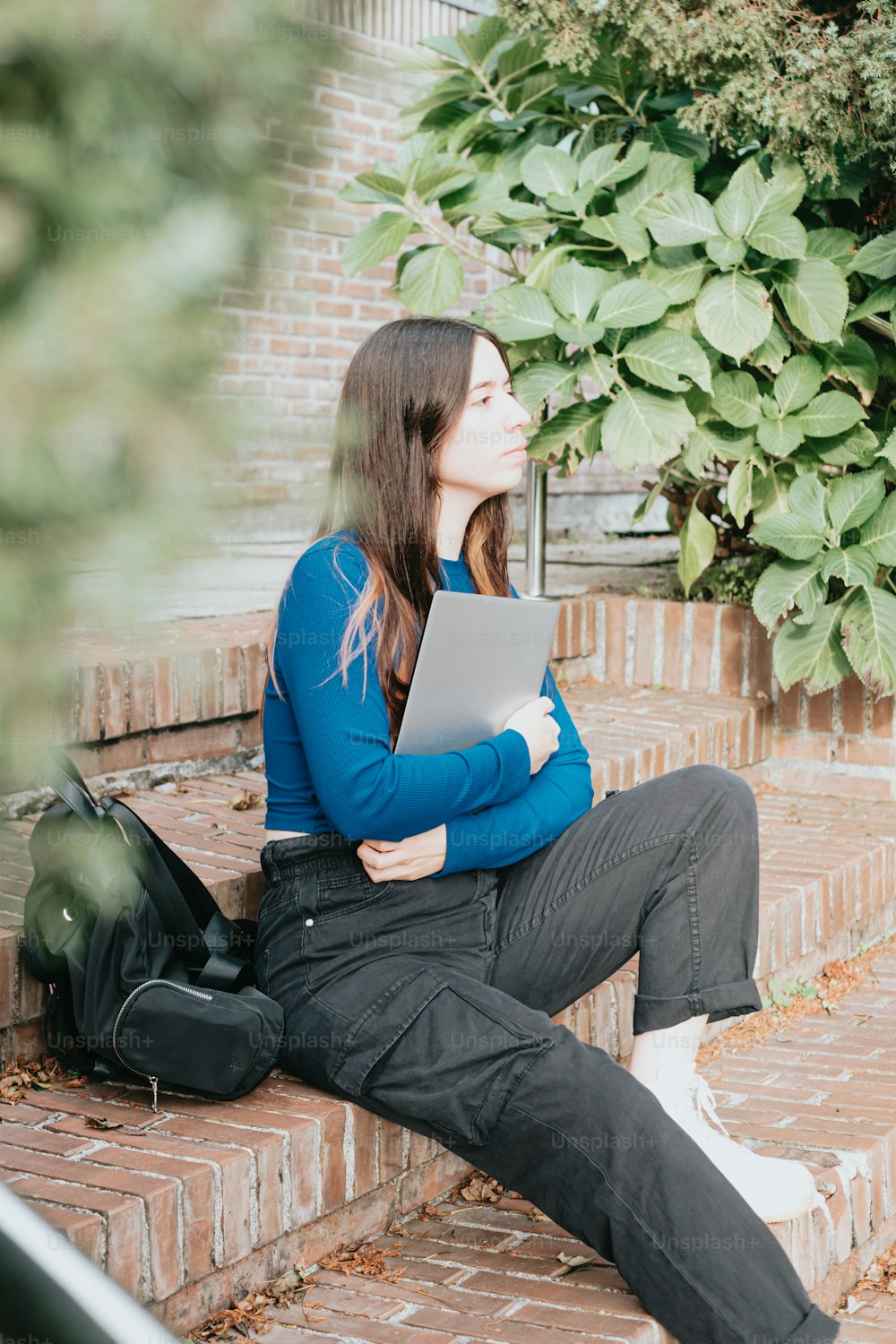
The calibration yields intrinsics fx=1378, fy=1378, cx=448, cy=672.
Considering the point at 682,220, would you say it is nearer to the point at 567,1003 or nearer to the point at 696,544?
the point at 696,544

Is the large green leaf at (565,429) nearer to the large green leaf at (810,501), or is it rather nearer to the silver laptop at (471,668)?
the large green leaf at (810,501)

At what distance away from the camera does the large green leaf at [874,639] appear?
125 inches

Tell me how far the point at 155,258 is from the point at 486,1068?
132cm

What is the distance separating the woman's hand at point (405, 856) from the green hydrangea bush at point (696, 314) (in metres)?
1.53

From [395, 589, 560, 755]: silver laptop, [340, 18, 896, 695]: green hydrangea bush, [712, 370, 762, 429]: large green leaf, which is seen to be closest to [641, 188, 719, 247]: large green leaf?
[340, 18, 896, 695]: green hydrangea bush

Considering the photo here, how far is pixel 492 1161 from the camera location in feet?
5.61

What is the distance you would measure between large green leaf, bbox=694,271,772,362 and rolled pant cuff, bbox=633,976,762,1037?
5.50 feet

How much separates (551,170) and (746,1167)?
2371mm

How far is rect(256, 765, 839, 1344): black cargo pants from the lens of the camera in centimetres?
158

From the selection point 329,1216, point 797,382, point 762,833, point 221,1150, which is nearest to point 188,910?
point 221,1150

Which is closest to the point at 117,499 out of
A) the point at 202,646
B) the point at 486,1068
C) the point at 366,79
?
the point at 202,646

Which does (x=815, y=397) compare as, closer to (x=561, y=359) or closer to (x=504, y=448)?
(x=561, y=359)

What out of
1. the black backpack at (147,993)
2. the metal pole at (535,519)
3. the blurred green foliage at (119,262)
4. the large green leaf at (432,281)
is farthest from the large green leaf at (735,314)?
the blurred green foliage at (119,262)

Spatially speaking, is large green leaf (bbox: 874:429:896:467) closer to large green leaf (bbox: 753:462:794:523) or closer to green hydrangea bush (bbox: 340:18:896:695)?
green hydrangea bush (bbox: 340:18:896:695)
